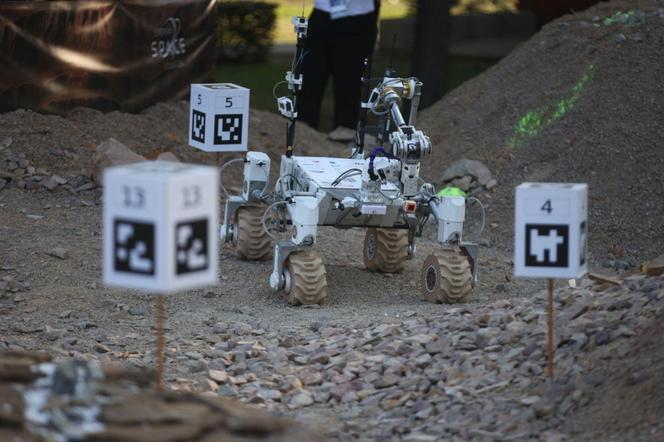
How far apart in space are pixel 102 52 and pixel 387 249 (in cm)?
475

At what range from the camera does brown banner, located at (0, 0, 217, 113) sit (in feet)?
41.0

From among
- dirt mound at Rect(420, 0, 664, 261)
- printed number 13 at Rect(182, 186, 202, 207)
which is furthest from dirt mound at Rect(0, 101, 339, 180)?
printed number 13 at Rect(182, 186, 202, 207)

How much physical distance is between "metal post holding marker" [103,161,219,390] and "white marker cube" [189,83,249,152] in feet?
13.9

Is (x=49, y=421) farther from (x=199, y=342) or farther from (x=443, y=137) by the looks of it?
(x=443, y=137)

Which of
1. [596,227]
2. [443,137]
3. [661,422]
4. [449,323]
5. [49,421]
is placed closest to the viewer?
[49,421]

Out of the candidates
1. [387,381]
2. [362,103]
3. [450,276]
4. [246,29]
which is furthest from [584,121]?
[246,29]

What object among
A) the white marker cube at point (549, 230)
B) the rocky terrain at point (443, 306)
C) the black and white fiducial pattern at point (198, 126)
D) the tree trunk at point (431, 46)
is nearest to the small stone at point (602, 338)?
the rocky terrain at point (443, 306)

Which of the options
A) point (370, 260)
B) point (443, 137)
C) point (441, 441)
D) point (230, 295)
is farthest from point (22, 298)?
point (443, 137)

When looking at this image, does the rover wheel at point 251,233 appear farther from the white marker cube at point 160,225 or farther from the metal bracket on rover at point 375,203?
the white marker cube at point 160,225

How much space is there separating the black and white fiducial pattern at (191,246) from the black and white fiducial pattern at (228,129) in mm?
4348

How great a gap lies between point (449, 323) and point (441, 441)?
1635mm

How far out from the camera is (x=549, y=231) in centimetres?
635

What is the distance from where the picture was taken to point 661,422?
5.68 meters

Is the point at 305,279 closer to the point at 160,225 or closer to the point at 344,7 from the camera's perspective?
the point at 160,225
